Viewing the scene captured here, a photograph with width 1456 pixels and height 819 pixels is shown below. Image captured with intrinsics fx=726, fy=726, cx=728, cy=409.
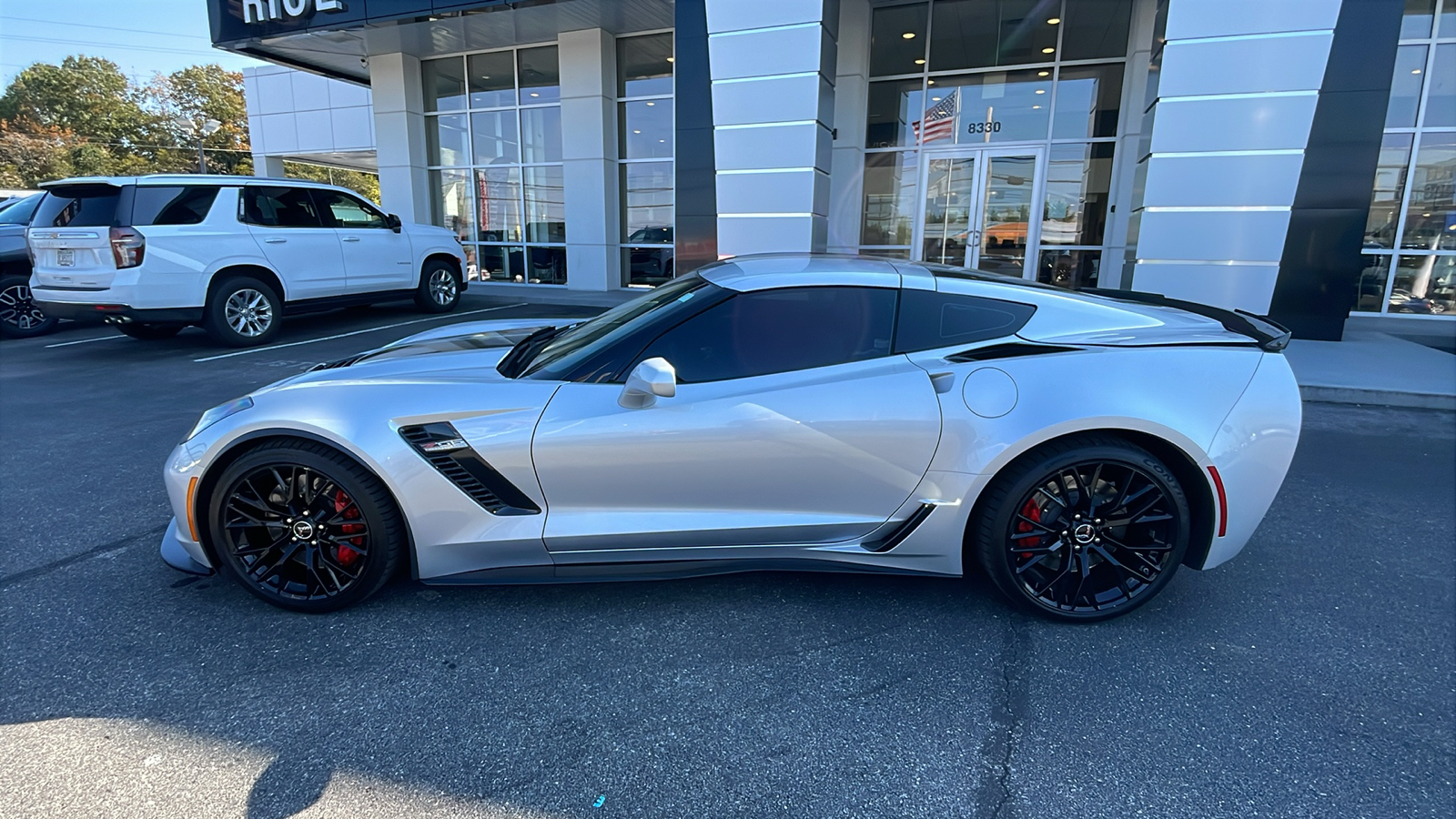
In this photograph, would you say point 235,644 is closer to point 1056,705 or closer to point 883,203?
point 1056,705

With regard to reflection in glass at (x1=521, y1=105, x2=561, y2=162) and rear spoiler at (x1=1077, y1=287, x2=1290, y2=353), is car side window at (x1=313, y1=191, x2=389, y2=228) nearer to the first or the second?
reflection in glass at (x1=521, y1=105, x2=561, y2=162)

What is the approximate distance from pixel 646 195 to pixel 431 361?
38.9 feet

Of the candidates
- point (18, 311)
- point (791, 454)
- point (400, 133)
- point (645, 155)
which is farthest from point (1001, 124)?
point (18, 311)

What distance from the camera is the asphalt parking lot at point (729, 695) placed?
1971 millimetres

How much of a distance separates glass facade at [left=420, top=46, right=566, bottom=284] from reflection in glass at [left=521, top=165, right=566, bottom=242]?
0.06ft

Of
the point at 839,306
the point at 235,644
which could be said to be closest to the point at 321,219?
the point at 235,644

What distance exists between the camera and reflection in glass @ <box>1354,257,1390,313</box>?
1087 cm

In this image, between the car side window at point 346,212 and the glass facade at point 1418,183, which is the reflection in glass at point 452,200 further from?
the glass facade at point 1418,183

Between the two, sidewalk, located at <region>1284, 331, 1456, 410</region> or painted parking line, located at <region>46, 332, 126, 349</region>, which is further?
painted parking line, located at <region>46, 332, 126, 349</region>

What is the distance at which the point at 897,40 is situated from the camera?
12.0 metres

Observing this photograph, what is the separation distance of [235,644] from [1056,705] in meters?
2.84

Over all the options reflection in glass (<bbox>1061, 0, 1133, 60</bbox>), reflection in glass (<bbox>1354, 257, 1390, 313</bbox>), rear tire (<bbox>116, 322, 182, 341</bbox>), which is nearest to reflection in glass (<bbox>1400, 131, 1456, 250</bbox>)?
reflection in glass (<bbox>1354, 257, 1390, 313</bbox>)

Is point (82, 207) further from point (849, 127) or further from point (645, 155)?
point (849, 127)

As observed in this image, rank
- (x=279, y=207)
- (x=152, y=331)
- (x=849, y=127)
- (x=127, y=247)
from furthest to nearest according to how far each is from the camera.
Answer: (x=849, y=127), (x=152, y=331), (x=279, y=207), (x=127, y=247)
